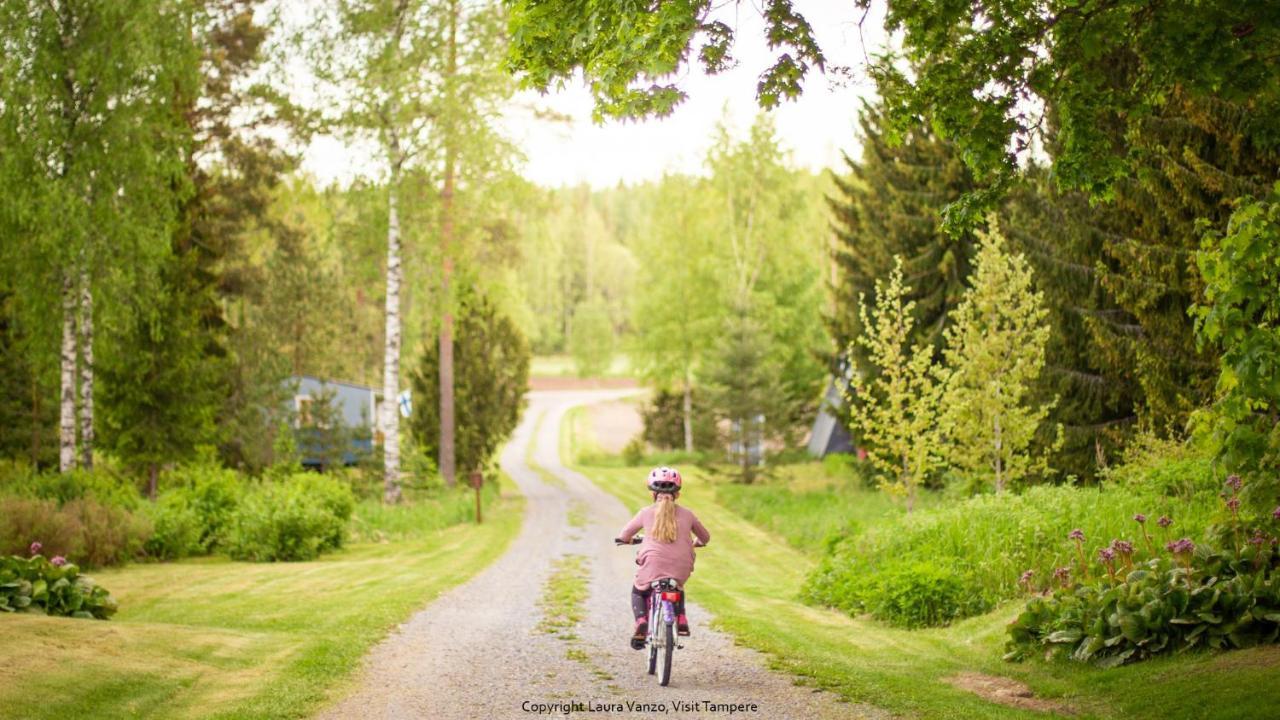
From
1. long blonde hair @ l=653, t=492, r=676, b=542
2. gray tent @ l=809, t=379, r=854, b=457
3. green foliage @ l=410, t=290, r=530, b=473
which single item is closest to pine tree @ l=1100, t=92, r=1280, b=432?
long blonde hair @ l=653, t=492, r=676, b=542

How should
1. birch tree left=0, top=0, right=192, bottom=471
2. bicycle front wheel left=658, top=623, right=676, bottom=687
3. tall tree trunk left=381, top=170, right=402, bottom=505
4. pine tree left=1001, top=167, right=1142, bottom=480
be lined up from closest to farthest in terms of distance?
bicycle front wheel left=658, top=623, right=676, bottom=687
pine tree left=1001, top=167, right=1142, bottom=480
birch tree left=0, top=0, right=192, bottom=471
tall tree trunk left=381, top=170, right=402, bottom=505

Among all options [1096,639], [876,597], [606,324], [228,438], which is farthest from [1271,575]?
[606,324]

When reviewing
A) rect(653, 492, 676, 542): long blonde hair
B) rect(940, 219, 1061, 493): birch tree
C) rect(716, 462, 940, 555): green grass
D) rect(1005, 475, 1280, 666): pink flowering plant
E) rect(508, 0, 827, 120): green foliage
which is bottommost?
rect(716, 462, 940, 555): green grass

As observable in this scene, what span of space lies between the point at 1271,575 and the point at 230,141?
26.6 m

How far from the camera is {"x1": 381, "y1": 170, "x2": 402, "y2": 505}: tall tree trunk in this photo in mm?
25281

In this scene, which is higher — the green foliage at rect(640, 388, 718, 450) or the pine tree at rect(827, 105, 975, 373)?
the pine tree at rect(827, 105, 975, 373)

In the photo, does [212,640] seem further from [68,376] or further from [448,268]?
[448,268]

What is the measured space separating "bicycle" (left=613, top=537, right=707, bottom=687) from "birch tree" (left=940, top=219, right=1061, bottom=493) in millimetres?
8935

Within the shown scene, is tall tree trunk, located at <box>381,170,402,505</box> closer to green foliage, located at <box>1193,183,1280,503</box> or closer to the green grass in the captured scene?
the green grass

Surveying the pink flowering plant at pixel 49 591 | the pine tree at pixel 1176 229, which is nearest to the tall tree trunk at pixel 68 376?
the pink flowering plant at pixel 49 591

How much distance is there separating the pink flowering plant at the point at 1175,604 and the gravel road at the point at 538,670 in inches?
98.4

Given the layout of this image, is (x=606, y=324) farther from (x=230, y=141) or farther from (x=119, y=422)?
(x=119, y=422)

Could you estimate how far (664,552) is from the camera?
910cm

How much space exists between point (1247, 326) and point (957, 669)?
13.0 feet
